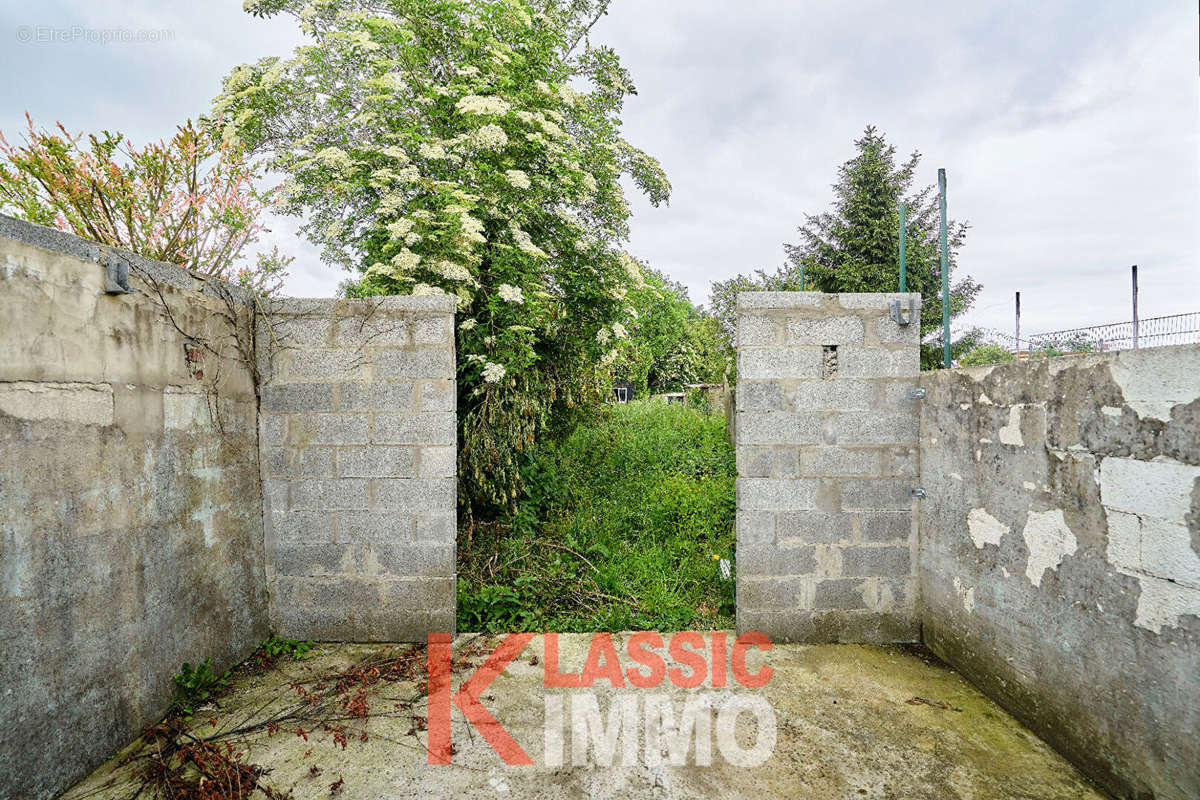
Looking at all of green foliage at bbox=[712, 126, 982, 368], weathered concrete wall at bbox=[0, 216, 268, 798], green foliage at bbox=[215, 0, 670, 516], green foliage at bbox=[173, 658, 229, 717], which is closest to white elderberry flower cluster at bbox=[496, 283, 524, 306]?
green foliage at bbox=[215, 0, 670, 516]

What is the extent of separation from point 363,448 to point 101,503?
123cm

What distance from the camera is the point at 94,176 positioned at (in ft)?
8.14

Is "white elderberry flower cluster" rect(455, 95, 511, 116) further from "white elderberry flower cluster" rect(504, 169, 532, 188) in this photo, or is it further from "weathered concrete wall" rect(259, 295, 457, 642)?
"weathered concrete wall" rect(259, 295, 457, 642)

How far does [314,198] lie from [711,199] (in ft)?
42.3

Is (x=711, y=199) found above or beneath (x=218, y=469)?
above

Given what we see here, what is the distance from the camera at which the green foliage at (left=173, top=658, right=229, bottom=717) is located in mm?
2514

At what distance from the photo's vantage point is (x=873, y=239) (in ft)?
46.8

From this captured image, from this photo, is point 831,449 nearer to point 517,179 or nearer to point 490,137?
point 517,179

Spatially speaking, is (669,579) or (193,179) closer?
(193,179)

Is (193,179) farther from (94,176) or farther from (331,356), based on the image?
(331,356)

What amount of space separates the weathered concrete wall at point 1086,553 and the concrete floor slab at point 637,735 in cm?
27

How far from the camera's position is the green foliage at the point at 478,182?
148 inches

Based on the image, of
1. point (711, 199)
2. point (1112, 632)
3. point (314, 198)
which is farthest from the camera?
point (711, 199)

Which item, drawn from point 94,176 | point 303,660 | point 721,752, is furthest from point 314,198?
point 721,752
